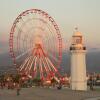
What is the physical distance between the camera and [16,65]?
6206 centimetres

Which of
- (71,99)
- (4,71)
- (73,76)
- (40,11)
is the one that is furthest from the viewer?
(4,71)

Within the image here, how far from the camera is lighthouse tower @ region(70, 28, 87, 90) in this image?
56938 millimetres

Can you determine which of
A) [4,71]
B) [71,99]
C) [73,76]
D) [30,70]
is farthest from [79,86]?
[4,71]

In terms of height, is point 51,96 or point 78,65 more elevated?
point 78,65

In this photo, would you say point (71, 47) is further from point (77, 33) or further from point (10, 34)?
point (10, 34)

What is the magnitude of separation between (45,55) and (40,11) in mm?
6755

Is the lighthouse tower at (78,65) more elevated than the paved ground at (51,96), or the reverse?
the lighthouse tower at (78,65)

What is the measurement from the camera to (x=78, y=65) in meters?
56.9

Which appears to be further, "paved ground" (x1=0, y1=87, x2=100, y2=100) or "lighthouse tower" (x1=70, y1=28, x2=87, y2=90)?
"lighthouse tower" (x1=70, y1=28, x2=87, y2=90)

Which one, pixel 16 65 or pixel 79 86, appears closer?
pixel 79 86

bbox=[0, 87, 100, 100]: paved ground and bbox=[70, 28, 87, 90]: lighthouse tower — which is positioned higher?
bbox=[70, 28, 87, 90]: lighthouse tower

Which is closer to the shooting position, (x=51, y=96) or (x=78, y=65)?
(x=51, y=96)

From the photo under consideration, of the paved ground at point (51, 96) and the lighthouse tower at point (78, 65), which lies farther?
the lighthouse tower at point (78, 65)

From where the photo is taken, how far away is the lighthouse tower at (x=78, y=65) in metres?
56.9
